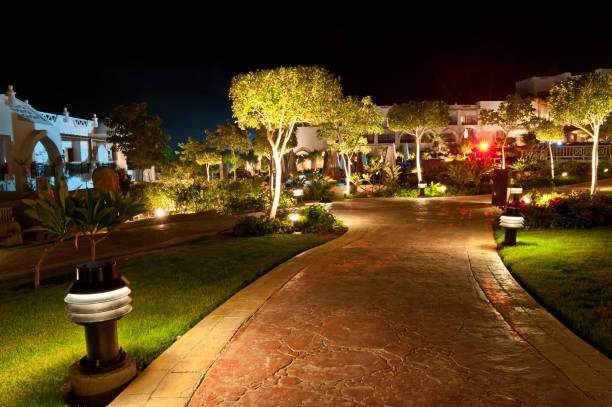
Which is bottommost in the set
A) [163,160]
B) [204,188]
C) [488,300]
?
[488,300]

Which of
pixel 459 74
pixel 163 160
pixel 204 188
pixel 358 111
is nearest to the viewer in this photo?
pixel 204 188

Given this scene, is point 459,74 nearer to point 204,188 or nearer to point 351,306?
point 204,188

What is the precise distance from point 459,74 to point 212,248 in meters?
71.4

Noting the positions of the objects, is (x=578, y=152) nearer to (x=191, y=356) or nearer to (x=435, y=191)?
(x=435, y=191)

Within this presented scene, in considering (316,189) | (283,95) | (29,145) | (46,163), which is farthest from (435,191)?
(46,163)

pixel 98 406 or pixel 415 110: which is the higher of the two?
pixel 415 110

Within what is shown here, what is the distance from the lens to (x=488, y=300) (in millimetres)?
5066

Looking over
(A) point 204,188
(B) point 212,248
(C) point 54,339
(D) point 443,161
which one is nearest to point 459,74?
(D) point 443,161

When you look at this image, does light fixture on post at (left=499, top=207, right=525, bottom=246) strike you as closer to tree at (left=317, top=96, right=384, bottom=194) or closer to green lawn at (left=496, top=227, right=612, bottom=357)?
green lawn at (left=496, top=227, right=612, bottom=357)

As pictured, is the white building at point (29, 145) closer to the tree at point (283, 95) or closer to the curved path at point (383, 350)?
the tree at point (283, 95)

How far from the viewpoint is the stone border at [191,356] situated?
293 centimetres

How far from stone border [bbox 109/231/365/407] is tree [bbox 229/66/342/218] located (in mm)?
5452

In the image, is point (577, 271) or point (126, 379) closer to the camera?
point (126, 379)

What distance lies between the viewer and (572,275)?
19.1 ft
